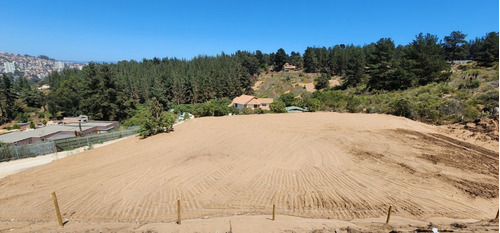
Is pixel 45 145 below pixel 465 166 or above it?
above

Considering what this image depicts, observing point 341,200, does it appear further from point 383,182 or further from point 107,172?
point 107,172

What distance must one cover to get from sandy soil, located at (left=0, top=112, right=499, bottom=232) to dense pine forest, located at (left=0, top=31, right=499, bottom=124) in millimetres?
9783

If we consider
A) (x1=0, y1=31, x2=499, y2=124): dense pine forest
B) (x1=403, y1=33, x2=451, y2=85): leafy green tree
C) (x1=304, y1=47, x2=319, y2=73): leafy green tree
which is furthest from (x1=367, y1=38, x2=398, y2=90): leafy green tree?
(x1=304, y1=47, x2=319, y2=73): leafy green tree

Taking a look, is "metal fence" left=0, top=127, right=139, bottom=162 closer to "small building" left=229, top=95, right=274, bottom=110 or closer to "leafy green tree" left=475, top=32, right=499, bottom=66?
"small building" left=229, top=95, right=274, bottom=110

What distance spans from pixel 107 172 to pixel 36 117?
63729mm

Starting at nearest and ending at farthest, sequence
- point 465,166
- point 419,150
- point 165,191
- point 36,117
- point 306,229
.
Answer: point 306,229 < point 165,191 < point 465,166 < point 419,150 < point 36,117

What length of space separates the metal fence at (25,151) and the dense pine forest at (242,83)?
819 cm

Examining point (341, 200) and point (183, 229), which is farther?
point (341, 200)

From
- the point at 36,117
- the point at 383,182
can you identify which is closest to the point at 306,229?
the point at 383,182

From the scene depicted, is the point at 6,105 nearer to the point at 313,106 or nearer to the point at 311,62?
the point at 313,106

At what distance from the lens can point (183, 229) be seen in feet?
20.9

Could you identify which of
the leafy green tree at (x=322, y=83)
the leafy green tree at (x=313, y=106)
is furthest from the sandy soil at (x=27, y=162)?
the leafy green tree at (x=322, y=83)

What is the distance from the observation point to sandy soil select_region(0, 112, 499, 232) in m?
7.77

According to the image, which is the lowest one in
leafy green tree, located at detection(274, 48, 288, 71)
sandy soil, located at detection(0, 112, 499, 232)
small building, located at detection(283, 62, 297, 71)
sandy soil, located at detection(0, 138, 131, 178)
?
sandy soil, located at detection(0, 112, 499, 232)
